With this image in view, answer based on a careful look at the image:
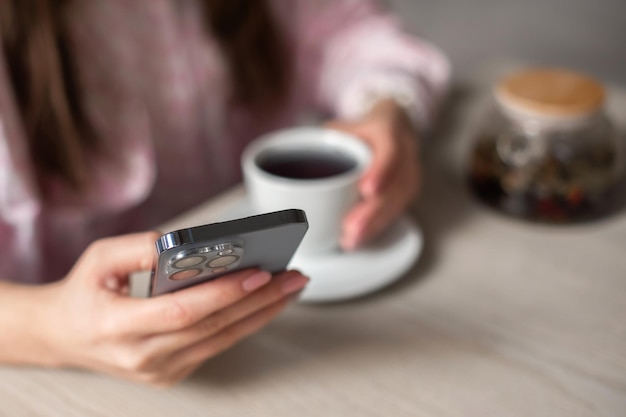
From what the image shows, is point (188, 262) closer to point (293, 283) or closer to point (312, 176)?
point (293, 283)

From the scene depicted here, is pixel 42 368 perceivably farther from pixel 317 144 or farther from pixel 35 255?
pixel 317 144

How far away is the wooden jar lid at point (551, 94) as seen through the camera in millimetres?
624

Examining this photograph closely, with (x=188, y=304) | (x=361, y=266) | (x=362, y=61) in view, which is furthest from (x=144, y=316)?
(x=362, y=61)

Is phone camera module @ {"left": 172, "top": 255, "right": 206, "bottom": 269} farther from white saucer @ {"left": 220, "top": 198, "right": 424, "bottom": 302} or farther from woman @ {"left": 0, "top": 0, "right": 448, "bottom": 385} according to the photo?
white saucer @ {"left": 220, "top": 198, "right": 424, "bottom": 302}

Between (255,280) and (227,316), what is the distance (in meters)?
0.04

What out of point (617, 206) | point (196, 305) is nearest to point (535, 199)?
point (617, 206)

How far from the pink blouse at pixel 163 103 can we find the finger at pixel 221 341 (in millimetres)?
260

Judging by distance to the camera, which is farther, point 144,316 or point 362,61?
point 362,61

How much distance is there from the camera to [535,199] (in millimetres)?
645

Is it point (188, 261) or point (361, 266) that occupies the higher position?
point (188, 261)

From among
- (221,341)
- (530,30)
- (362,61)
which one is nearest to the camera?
(221,341)

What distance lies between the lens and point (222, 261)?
378mm

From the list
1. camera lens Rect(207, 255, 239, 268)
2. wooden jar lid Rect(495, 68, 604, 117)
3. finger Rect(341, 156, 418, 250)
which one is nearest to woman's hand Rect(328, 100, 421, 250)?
finger Rect(341, 156, 418, 250)

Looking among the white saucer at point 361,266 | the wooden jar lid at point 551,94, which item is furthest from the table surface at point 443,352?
the wooden jar lid at point 551,94
